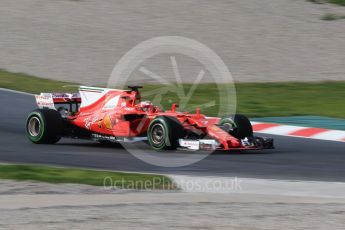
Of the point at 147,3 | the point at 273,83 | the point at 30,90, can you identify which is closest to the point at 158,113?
the point at 30,90

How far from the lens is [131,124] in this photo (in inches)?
565

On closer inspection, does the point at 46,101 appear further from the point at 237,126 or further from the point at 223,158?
the point at 223,158

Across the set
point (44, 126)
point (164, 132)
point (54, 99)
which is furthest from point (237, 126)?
point (54, 99)

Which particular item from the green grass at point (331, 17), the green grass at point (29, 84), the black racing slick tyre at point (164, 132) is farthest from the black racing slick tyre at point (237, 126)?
the green grass at point (331, 17)

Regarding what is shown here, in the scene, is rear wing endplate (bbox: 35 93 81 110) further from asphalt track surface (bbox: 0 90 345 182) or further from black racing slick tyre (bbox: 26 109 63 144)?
asphalt track surface (bbox: 0 90 345 182)

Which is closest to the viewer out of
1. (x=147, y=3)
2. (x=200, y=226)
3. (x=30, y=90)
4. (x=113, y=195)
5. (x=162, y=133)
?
(x=200, y=226)

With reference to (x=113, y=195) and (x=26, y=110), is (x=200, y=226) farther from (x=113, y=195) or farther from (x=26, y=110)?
(x=26, y=110)

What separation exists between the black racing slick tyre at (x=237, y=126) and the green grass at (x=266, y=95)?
13.0 feet

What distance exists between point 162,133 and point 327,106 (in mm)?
6650

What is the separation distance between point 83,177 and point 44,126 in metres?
3.79

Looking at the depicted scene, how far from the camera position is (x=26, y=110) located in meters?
18.6

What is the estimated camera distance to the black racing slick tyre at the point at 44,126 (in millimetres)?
14773

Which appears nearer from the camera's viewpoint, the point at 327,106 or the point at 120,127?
the point at 120,127

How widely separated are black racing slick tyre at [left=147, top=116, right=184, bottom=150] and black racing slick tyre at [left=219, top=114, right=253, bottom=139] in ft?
2.46
